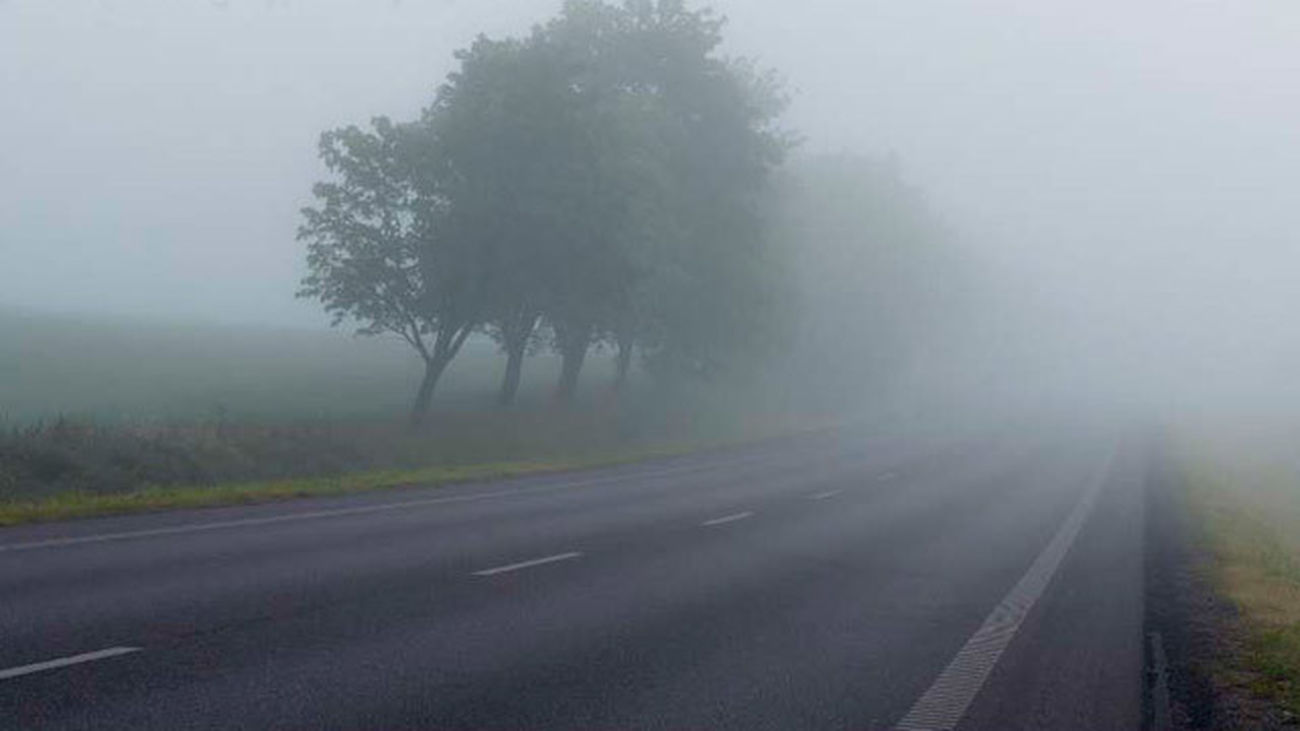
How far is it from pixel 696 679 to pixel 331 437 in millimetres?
27478

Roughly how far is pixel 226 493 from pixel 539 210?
22.9 metres

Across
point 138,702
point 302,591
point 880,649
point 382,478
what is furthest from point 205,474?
point 138,702

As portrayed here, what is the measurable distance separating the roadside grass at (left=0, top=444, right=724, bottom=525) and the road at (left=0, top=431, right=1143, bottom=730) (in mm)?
898

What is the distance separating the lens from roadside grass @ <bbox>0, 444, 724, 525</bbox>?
20.1 metres

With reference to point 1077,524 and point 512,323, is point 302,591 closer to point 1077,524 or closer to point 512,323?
point 1077,524

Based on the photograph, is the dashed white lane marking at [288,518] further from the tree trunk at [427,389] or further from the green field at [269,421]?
the tree trunk at [427,389]

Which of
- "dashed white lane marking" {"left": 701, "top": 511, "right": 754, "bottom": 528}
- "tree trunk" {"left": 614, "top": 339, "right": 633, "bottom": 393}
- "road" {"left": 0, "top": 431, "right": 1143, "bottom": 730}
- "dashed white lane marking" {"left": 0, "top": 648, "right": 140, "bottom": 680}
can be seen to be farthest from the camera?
"tree trunk" {"left": 614, "top": 339, "right": 633, "bottom": 393}

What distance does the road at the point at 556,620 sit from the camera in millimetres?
9625

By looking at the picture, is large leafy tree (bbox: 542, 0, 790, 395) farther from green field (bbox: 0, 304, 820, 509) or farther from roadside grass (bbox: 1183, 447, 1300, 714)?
roadside grass (bbox: 1183, 447, 1300, 714)

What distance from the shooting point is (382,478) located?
98.4 feet

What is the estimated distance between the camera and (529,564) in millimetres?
16641

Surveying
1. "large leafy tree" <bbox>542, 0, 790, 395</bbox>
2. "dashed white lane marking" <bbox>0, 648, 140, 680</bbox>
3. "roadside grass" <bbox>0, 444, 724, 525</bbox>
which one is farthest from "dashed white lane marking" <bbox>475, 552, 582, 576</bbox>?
"large leafy tree" <bbox>542, 0, 790, 395</bbox>

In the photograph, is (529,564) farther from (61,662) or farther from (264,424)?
(264,424)

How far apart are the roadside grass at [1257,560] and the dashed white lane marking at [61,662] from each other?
7.53 meters
